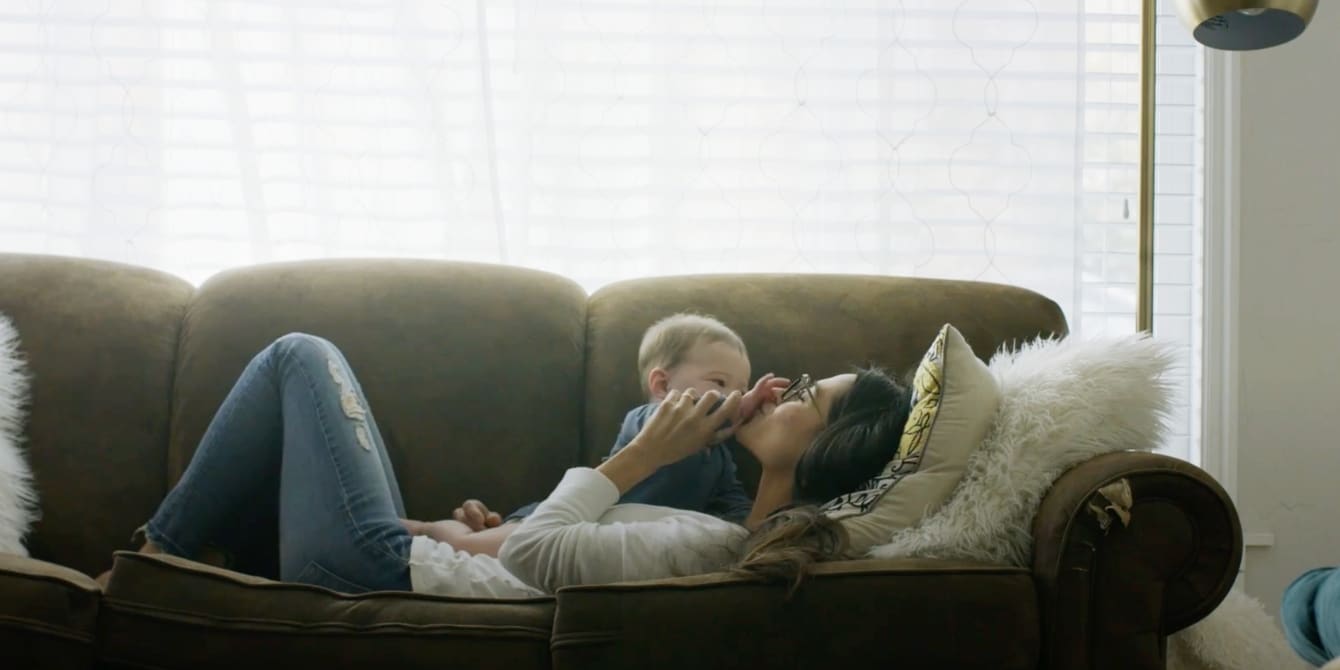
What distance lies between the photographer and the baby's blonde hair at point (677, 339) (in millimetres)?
1961

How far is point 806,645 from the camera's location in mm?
1382

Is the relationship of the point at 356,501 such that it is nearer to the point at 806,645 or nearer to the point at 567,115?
the point at 806,645

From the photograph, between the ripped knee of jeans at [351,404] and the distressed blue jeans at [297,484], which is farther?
the ripped knee of jeans at [351,404]

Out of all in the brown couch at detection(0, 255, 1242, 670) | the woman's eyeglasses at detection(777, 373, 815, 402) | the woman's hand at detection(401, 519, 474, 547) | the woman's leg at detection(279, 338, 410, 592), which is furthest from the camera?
the brown couch at detection(0, 255, 1242, 670)

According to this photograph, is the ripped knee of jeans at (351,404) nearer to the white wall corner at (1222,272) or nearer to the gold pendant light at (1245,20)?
the gold pendant light at (1245,20)

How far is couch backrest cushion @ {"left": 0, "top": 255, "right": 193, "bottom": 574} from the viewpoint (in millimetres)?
2029

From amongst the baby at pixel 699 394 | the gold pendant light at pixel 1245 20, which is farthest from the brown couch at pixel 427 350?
the gold pendant light at pixel 1245 20

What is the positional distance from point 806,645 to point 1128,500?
1.43 ft

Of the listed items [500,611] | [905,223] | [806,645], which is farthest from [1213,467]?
[500,611]

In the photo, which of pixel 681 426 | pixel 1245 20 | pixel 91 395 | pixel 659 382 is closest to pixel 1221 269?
pixel 1245 20

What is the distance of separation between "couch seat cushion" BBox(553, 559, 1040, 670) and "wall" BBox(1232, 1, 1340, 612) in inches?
57.7

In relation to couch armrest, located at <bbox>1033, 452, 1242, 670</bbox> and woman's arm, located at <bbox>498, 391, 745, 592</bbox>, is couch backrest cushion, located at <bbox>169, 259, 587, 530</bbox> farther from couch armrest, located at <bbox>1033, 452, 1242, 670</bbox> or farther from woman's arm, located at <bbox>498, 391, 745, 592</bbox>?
couch armrest, located at <bbox>1033, 452, 1242, 670</bbox>

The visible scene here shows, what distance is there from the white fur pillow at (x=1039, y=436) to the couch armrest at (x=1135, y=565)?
82 millimetres

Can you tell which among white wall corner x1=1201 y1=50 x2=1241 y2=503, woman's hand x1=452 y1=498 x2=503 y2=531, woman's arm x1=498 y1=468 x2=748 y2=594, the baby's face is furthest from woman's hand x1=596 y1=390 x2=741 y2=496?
white wall corner x1=1201 y1=50 x2=1241 y2=503
